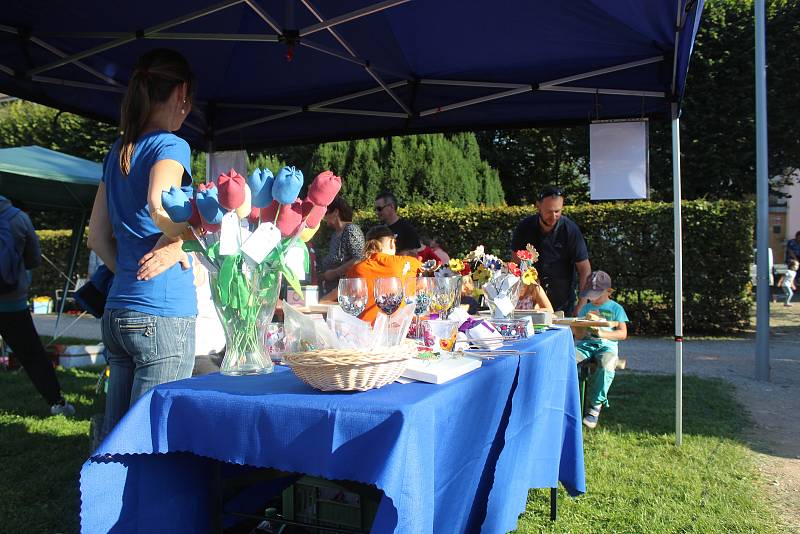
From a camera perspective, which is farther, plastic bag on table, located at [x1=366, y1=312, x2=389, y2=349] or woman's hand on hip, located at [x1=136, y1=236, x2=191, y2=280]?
woman's hand on hip, located at [x1=136, y1=236, x2=191, y2=280]

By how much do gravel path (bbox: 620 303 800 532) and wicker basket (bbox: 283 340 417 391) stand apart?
238 cm

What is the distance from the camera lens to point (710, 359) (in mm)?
7473

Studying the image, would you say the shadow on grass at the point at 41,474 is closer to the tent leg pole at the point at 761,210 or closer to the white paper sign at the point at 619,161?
the white paper sign at the point at 619,161

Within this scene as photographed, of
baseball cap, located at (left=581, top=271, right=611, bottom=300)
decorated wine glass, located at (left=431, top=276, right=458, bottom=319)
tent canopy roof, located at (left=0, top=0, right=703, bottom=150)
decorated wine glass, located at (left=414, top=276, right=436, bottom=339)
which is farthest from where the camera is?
baseball cap, located at (left=581, top=271, right=611, bottom=300)

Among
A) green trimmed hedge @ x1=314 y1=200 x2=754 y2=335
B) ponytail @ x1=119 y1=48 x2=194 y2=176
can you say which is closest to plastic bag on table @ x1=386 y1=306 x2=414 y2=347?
ponytail @ x1=119 y1=48 x2=194 y2=176

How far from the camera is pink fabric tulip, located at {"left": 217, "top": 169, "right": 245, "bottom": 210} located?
1.51 metres

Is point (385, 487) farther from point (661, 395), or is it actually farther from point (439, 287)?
point (661, 395)

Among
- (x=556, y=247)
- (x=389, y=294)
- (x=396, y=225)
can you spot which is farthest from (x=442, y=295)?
(x=396, y=225)

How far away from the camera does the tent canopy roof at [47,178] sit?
6672 millimetres

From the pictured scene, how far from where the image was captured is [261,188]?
1.64 meters

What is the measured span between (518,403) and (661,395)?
404cm

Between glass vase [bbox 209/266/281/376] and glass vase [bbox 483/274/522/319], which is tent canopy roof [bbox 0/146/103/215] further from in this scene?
glass vase [bbox 209/266/281/376]

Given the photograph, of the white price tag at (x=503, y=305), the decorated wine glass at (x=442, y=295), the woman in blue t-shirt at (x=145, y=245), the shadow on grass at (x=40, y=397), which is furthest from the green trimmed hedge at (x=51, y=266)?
the decorated wine glass at (x=442, y=295)

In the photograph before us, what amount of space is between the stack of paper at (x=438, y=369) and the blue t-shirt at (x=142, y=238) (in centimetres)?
72
